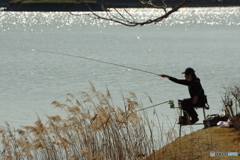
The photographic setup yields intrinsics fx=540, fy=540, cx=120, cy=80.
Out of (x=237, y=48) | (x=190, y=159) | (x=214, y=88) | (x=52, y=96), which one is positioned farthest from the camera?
(x=237, y=48)

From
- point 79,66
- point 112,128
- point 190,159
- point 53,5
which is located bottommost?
point 190,159

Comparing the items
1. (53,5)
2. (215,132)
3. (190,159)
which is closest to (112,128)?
(190,159)

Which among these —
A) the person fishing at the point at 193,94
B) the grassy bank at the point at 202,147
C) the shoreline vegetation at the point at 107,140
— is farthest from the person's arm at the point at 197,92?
the shoreline vegetation at the point at 107,140

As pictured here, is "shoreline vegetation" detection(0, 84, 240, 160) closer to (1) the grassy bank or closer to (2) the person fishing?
(1) the grassy bank

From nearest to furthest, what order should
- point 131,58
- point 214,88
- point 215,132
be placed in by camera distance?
point 215,132
point 214,88
point 131,58

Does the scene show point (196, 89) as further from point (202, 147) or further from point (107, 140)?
point (107, 140)

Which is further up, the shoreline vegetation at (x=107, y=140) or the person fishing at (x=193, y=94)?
the person fishing at (x=193, y=94)

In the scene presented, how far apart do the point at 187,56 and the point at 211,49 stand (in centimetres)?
394

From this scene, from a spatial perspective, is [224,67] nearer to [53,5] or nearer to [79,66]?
[79,66]

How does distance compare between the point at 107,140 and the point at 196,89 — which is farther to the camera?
the point at 196,89

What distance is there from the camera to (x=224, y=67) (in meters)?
21.9

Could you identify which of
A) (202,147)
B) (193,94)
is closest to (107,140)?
(202,147)

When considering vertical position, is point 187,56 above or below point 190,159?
above

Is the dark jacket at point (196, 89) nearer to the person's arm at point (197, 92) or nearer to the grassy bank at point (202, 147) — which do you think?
the person's arm at point (197, 92)
